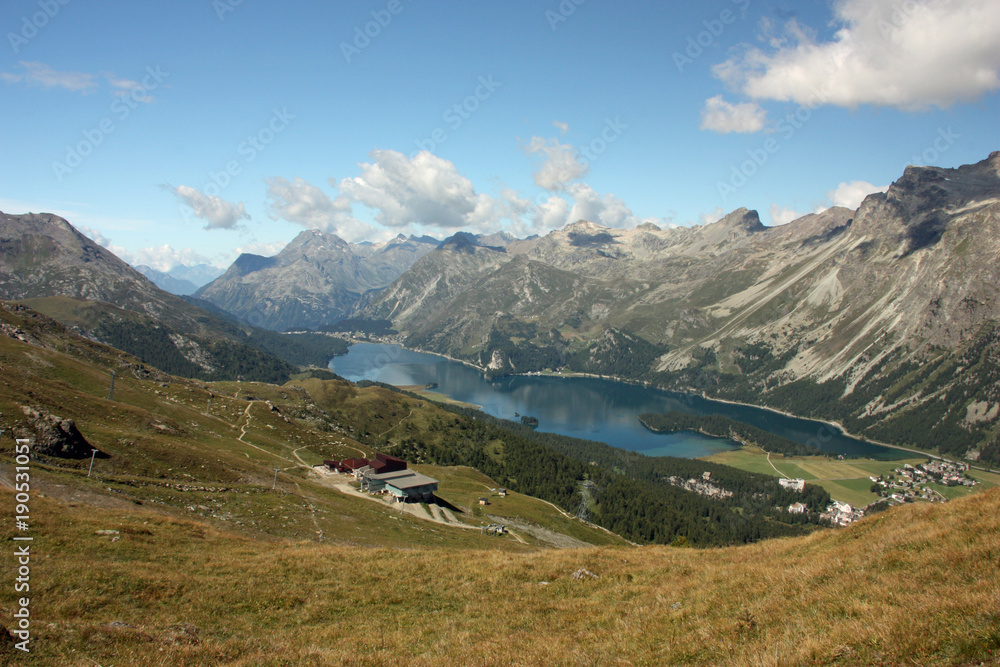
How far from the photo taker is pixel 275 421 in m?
111

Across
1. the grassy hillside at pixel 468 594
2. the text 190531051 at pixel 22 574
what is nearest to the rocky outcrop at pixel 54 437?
the grassy hillside at pixel 468 594

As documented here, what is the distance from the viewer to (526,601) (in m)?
23.4

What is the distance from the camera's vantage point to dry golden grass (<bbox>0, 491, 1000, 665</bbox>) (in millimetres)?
14080

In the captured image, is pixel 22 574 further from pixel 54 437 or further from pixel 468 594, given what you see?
pixel 54 437

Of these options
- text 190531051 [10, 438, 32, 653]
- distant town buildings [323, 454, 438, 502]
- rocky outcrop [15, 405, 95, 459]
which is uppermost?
text 190531051 [10, 438, 32, 653]

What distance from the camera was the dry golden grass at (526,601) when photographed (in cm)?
1408

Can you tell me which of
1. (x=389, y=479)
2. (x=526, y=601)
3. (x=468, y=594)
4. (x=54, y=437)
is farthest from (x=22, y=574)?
(x=389, y=479)

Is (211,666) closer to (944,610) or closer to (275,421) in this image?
(944,610)

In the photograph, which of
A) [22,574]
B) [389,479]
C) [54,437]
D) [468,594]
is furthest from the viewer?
[389,479]

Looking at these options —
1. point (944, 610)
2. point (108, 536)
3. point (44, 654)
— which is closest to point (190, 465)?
point (108, 536)

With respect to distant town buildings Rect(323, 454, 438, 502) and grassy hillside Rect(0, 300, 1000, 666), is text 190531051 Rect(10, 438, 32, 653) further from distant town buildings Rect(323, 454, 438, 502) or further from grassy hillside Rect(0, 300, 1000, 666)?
distant town buildings Rect(323, 454, 438, 502)

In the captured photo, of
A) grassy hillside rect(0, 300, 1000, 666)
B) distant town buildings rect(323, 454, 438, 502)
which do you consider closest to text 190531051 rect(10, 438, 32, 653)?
grassy hillside rect(0, 300, 1000, 666)

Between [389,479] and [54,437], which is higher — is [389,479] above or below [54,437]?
below

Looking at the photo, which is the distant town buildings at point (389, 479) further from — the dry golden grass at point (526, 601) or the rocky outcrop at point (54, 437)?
the dry golden grass at point (526, 601)
